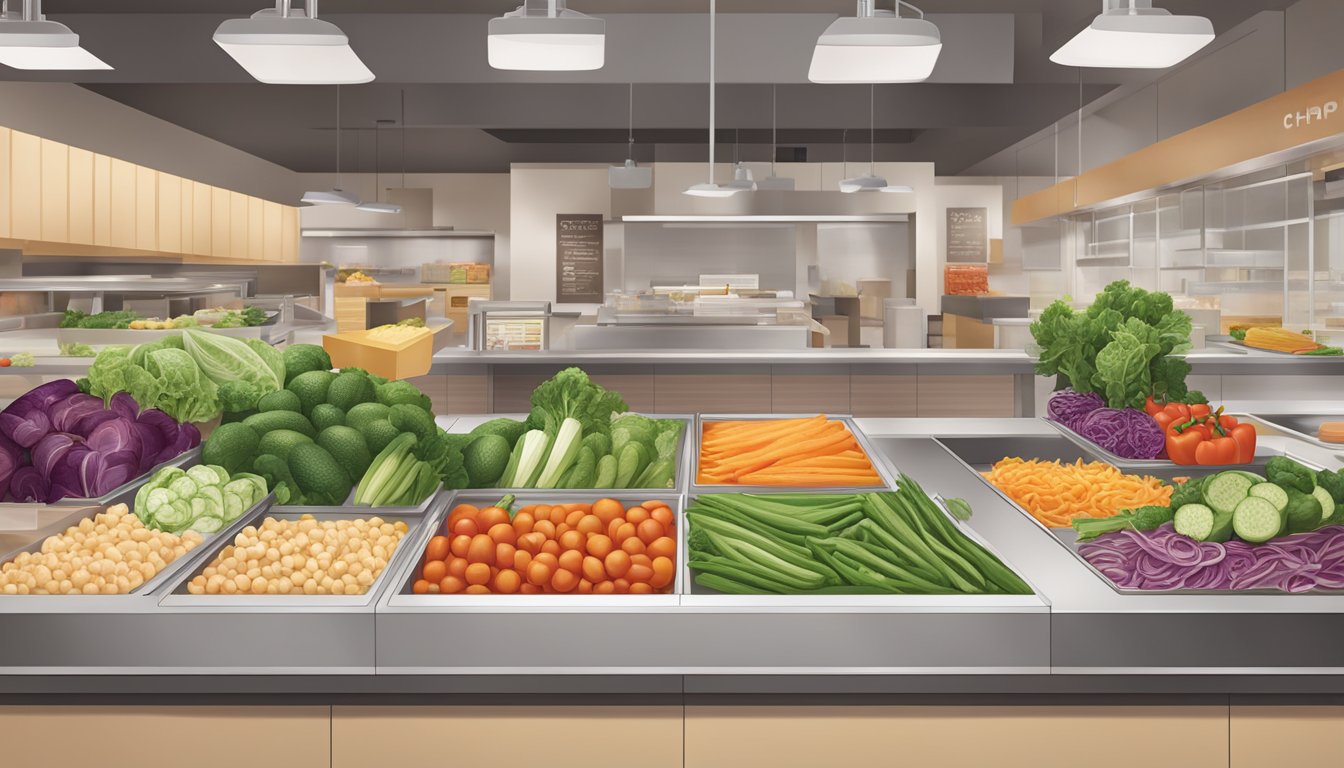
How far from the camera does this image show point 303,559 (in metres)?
2.03

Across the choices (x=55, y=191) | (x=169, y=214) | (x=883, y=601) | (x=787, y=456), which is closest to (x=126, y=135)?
(x=169, y=214)

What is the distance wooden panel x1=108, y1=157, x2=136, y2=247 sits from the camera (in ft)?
28.8

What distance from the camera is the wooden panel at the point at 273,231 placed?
13.5 meters

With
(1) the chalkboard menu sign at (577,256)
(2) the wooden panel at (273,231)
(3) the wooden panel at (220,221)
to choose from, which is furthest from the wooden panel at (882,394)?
(2) the wooden panel at (273,231)

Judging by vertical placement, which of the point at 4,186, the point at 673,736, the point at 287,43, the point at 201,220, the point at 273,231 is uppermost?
the point at 273,231

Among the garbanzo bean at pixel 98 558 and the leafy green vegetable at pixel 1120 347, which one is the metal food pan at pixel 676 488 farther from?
the leafy green vegetable at pixel 1120 347

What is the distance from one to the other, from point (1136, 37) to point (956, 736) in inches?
91.9

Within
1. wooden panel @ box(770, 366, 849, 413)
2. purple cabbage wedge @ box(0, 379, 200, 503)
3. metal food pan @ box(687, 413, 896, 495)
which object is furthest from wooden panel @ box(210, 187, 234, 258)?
metal food pan @ box(687, 413, 896, 495)

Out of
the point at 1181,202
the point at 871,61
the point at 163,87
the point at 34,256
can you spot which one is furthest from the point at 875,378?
the point at 163,87

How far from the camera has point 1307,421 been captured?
13.1 feet

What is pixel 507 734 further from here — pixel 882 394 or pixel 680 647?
pixel 882 394

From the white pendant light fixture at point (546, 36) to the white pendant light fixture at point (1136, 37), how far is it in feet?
4.75

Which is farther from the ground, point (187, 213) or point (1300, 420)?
point (187, 213)

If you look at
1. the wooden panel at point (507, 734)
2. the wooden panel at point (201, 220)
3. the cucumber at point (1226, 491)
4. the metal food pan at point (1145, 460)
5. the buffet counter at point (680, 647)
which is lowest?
the wooden panel at point (507, 734)
